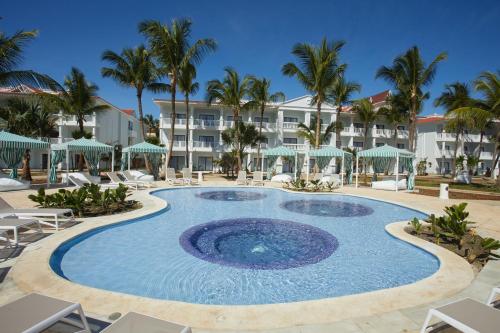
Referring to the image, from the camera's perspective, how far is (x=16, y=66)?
34.9 ft

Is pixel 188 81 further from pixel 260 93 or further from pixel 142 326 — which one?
pixel 142 326

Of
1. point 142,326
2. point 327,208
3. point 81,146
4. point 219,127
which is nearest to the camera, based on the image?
point 142,326

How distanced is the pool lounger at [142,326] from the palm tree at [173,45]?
20.5 meters

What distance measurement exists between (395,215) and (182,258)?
870 centimetres

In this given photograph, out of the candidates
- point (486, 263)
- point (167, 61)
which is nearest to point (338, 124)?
point (167, 61)

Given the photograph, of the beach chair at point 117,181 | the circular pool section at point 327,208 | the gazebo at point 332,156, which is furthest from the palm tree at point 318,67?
the beach chair at point 117,181

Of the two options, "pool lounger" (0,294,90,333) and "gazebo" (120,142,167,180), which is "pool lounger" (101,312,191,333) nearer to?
"pool lounger" (0,294,90,333)

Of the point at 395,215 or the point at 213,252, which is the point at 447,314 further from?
the point at 395,215

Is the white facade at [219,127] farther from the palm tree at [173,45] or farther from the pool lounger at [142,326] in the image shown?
the pool lounger at [142,326]

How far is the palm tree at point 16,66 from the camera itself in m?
10.3

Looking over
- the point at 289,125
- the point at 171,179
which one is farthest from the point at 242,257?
the point at 289,125

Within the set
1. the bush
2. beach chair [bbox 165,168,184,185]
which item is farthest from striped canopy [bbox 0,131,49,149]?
beach chair [bbox 165,168,184,185]

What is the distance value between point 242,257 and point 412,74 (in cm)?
2325

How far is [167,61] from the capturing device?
20.1 m
